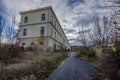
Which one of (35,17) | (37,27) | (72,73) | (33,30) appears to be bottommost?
(72,73)

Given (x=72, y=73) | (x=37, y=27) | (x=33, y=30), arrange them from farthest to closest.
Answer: (x=33, y=30) → (x=37, y=27) → (x=72, y=73)

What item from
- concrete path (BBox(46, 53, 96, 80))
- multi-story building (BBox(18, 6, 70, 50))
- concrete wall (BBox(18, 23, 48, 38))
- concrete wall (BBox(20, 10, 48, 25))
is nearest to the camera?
concrete path (BBox(46, 53, 96, 80))

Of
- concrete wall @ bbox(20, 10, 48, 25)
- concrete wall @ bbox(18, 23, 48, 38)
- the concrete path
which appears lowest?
the concrete path

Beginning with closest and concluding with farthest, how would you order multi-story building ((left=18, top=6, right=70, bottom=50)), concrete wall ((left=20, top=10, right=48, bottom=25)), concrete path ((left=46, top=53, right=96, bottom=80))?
1. concrete path ((left=46, top=53, right=96, bottom=80))
2. multi-story building ((left=18, top=6, right=70, bottom=50))
3. concrete wall ((left=20, top=10, right=48, bottom=25))

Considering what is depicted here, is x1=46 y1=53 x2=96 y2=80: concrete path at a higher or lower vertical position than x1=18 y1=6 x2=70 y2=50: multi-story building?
lower

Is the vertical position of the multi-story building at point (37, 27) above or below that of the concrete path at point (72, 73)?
above

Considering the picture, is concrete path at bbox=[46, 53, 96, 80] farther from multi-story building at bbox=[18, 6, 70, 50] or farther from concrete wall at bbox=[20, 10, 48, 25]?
concrete wall at bbox=[20, 10, 48, 25]

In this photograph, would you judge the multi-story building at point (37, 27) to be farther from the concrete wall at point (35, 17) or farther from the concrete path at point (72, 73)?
the concrete path at point (72, 73)

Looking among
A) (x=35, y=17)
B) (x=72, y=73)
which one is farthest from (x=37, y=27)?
(x=72, y=73)

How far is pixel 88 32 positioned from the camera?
19.4 meters

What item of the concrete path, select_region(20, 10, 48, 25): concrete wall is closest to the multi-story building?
select_region(20, 10, 48, 25): concrete wall

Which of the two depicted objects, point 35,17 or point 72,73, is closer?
point 72,73

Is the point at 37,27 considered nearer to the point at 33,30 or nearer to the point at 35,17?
the point at 33,30

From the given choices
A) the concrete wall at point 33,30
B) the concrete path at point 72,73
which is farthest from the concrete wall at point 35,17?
the concrete path at point 72,73
